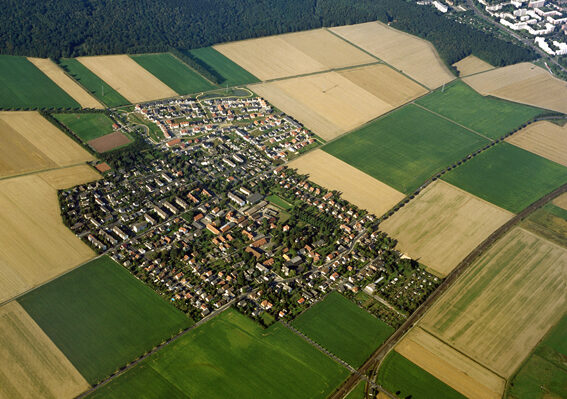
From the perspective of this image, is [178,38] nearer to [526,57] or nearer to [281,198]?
[281,198]

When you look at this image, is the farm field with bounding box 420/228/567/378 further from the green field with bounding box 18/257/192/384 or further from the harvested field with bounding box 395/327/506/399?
the green field with bounding box 18/257/192/384

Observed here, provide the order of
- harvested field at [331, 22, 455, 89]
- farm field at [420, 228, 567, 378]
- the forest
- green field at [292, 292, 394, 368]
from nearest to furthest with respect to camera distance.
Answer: green field at [292, 292, 394, 368], farm field at [420, 228, 567, 378], the forest, harvested field at [331, 22, 455, 89]

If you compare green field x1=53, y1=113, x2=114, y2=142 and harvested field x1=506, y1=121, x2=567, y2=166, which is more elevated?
green field x1=53, y1=113, x2=114, y2=142

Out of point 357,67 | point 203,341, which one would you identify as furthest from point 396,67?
point 203,341

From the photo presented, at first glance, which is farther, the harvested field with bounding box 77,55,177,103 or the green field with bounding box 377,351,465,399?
the harvested field with bounding box 77,55,177,103

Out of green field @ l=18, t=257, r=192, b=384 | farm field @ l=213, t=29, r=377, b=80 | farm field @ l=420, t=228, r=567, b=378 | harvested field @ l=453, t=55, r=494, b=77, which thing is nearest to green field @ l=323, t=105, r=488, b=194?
farm field @ l=420, t=228, r=567, b=378

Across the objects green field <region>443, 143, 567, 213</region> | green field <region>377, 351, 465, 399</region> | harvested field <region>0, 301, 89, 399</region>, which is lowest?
green field <region>443, 143, 567, 213</region>

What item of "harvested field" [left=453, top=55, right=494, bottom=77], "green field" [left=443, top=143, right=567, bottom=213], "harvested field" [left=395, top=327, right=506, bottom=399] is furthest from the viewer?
"harvested field" [left=453, top=55, right=494, bottom=77]
